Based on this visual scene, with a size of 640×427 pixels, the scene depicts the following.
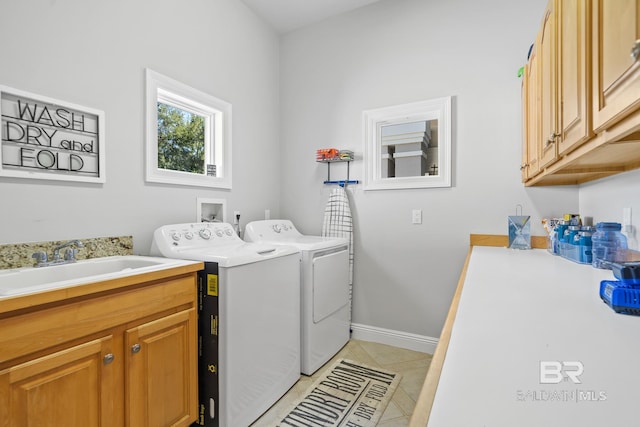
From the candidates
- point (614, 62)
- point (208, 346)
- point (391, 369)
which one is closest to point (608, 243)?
point (614, 62)

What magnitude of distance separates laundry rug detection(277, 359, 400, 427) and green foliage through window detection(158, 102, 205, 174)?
186cm

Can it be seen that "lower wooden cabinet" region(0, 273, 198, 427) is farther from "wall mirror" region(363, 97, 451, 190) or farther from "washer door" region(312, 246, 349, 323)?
"wall mirror" region(363, 97, 451, 190)

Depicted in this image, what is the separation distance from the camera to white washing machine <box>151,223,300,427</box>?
65.3 inches

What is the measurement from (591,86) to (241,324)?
5.67 feet

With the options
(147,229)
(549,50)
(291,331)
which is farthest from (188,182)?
(549,50)

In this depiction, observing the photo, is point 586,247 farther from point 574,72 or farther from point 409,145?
point 409,145

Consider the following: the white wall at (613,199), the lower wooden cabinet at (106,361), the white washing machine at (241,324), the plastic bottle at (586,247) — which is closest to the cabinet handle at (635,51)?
the white wall at (613,199)

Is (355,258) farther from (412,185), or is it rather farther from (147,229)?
(147,229)

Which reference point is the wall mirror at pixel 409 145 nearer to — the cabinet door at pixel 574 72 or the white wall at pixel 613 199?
the white wall at pixel 613 199

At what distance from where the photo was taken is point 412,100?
2.74 meters

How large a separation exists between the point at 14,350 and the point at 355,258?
2.36 meters

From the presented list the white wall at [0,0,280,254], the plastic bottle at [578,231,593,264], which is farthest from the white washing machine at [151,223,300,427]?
the plastic bottle at [578,231,593,264]

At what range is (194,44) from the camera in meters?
2.41

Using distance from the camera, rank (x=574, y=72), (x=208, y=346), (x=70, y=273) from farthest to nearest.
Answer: (x=208, y=346) → (x=70, y=273) → (x=574, y=72)
